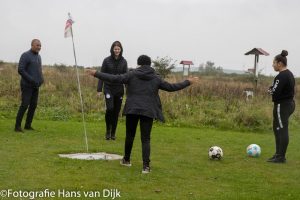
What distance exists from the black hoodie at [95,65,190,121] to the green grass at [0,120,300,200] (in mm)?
982

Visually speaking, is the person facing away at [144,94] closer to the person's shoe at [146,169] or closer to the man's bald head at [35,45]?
the person's shoe at [146,169]

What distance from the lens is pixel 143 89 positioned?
7812 mm

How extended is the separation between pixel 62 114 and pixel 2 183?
10.0 metres

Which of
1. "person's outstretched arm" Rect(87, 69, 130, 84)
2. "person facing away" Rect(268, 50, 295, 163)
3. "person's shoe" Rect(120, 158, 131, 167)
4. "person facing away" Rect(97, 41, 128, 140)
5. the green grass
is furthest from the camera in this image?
"person facing away" Rect(97, 41, 128, 140)

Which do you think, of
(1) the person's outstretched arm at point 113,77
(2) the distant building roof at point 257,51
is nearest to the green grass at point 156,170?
(1) the person's outstretched arm at point 113,77

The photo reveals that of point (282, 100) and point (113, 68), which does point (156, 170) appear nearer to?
point (282, 100)

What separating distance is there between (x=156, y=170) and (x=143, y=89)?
1.37 m

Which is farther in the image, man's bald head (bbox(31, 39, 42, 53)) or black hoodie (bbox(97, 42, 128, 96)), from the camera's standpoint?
man's bald head (bbox(31, 39, 42, 53))

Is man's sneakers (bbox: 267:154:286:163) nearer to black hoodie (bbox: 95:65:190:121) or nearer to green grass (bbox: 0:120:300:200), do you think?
green grass (bbox: 0:120:300:200)

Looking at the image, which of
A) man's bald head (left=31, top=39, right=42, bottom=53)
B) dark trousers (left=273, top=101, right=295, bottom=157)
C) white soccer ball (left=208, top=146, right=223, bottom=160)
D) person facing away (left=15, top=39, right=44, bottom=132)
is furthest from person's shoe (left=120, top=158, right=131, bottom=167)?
man's bald head (left=31, top=39, right=42, bottom=53)

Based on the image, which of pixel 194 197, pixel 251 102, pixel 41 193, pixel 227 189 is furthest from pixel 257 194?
pixel 251 102

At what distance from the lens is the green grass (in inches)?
266

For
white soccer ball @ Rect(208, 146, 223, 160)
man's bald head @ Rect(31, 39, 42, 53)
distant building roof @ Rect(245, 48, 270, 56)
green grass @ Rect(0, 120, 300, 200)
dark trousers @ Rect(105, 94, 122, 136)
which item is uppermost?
distant building roof @ Rect(245, 48, 270, 56)

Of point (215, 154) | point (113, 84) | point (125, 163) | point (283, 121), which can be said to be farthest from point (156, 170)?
point (113, 84)
